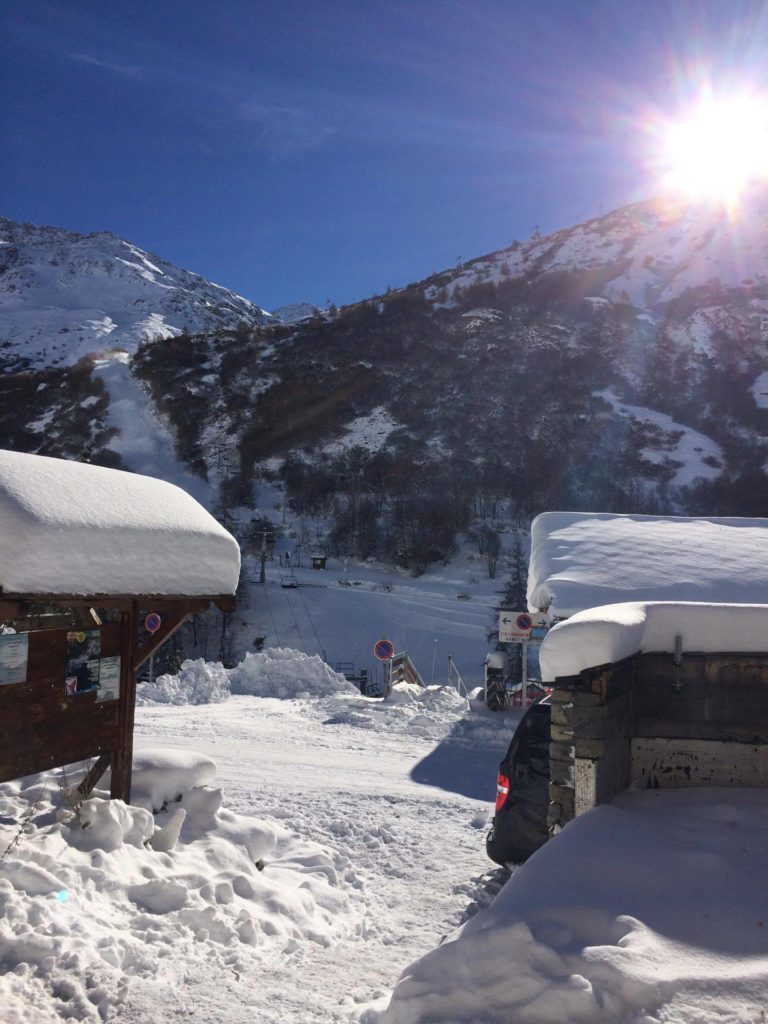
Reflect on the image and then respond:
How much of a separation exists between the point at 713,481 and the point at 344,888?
64618 mm

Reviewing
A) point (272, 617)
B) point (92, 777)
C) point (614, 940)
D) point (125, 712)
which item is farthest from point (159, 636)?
point (272, 617)

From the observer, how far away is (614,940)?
A: 370 centimetres

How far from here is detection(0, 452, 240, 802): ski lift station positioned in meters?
5.03

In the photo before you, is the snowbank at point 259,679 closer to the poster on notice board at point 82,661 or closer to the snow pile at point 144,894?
the snow pile at point 144,894

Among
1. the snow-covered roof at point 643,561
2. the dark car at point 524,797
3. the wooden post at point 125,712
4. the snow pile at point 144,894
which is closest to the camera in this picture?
the snow pile at point 144,894

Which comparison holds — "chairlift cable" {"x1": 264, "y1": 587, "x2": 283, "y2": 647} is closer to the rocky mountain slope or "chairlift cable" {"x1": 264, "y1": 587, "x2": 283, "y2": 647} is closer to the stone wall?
the rocky mountain slope

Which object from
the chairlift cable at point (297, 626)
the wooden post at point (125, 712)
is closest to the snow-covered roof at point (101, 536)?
the wooden post at point (125, 712)

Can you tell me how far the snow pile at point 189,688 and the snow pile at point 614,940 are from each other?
13.8 m

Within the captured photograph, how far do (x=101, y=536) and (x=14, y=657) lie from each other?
107 cm

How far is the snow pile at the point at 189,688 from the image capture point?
56.6 feet

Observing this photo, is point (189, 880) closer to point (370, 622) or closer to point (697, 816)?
point (697, 816)

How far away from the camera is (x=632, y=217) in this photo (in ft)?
395

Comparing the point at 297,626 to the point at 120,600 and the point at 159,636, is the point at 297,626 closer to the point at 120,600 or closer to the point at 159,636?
the point at 159,636

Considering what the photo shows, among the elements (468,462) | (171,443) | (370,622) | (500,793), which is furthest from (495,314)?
(500,793)
